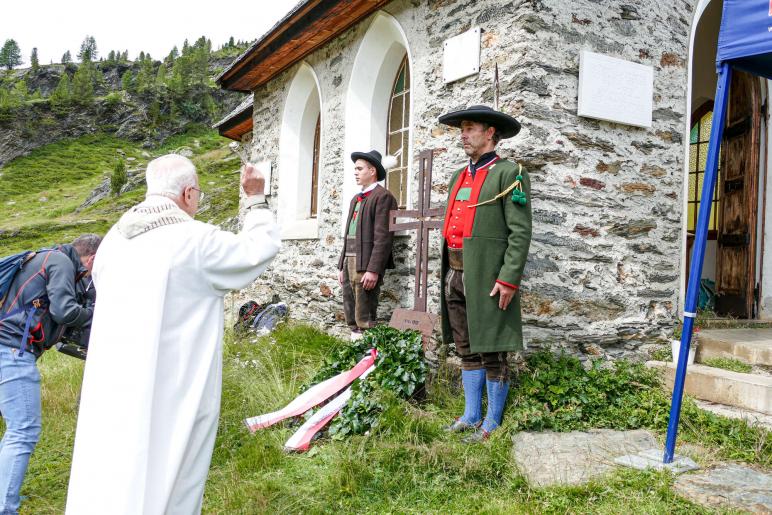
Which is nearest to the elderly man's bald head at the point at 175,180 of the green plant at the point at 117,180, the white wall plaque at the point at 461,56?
the white wall plaque at the point at 461,56

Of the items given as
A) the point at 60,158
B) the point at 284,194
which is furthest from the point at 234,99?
the point at 284,194

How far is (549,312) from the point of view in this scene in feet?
14.7

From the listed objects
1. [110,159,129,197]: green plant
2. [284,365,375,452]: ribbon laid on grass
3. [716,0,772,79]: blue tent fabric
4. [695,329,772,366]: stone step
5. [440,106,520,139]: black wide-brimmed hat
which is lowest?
[284,365,375,452]: ribbon laid on grass

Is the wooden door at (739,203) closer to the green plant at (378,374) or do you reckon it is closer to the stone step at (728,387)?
the stone step at (728,387)

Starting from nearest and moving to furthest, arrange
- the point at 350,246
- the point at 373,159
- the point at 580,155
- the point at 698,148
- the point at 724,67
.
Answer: the point at 724,67 → the point at 580,155 → the point at 373,159 → the point at 350,246 → the point at 698,148

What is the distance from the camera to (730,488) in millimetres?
2918

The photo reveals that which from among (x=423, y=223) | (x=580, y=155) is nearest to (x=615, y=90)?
(x=580, y=155)

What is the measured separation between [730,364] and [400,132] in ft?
13.4

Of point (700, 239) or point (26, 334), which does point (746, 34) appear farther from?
point (26, 334)

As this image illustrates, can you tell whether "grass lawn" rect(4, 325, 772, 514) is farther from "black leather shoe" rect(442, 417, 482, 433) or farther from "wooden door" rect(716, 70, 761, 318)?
"wooden door" rect(716, 70, 761, 318)

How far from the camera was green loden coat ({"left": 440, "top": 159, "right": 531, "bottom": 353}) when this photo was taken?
147 inches

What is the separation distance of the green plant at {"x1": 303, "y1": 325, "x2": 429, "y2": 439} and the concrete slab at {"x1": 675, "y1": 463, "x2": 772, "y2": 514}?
69.9 inches

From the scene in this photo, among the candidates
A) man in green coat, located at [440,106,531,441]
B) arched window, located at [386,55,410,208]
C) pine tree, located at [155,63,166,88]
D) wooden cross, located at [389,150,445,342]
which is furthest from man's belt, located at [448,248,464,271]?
pine tree, located at [155,63,166,88]

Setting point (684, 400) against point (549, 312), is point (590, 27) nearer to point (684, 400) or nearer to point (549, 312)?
point (549, 312)
